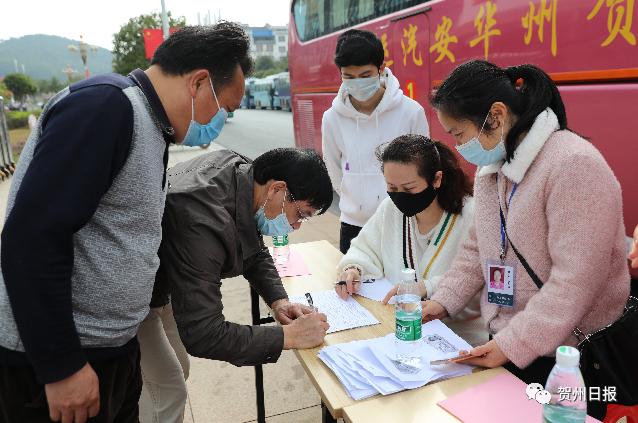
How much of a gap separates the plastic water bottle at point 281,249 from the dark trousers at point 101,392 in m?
1.06

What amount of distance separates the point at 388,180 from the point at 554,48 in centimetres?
120

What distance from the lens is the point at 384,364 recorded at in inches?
56.2

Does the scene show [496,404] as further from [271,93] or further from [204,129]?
[271,93]

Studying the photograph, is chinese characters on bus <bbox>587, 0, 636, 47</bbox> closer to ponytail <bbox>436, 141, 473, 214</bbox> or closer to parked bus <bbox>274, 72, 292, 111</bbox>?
ponytail <bbox>436, 141, 473, 214</bbox>

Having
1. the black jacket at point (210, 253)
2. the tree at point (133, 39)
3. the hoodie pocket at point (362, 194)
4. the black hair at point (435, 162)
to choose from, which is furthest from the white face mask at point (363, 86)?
the tree at point (133, 39)

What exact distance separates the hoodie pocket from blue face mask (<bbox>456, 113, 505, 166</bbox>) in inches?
42.3

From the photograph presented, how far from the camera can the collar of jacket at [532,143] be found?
140 cm

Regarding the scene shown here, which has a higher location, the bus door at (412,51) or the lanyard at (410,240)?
the bus door at (412,51)

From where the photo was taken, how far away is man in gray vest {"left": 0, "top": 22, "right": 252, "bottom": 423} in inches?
39.3

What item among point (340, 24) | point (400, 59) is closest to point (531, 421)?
point (400, 59)

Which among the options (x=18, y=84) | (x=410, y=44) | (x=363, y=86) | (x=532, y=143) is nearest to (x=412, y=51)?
(x=410, y=44)

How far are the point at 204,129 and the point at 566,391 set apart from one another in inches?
41.4

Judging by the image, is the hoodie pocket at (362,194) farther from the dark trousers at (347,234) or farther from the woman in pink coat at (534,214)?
the woman in pink coat at (534,214)

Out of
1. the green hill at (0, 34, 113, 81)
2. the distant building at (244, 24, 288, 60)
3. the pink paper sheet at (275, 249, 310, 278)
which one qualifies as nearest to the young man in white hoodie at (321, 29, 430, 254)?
the pink paper sheet at (275, 249, 310, 278)
